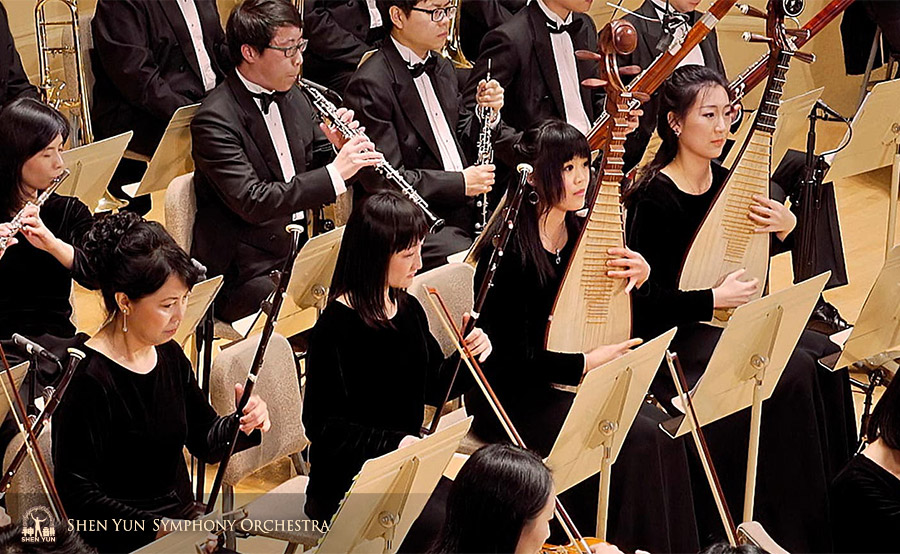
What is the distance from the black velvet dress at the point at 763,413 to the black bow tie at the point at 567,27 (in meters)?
1.07

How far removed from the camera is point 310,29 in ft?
16.1

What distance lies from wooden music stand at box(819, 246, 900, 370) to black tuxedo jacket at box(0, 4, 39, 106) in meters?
2.39

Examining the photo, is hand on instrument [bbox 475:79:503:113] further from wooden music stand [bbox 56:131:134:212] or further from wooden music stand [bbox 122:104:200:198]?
wooden music stand [bbox 56:131:134:212]

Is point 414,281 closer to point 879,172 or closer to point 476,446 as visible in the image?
point 476,446

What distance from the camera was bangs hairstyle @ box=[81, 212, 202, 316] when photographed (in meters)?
2.44

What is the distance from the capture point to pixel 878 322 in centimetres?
307

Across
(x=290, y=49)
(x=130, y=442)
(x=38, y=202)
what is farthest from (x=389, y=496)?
(x=290, y=49)

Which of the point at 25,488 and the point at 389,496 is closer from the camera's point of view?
the point at 389,496

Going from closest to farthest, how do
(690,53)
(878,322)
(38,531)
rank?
1. (38,531)
2. (878,322)
3. (690,53)

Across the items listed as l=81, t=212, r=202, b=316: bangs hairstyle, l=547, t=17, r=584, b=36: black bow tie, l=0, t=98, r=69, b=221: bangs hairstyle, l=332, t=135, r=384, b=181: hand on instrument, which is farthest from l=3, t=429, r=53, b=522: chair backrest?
l=547, t=17, r=584, b=36: black bow tie

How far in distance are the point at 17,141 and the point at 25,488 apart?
38.6 inches

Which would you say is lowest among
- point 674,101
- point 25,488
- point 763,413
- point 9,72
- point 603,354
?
point 763,413

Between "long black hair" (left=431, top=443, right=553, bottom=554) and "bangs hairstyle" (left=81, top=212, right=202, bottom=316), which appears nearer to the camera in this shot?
"long black hair" (left=431, top=443, right=553, bottom=554)

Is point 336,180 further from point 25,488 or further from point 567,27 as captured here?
point 25,488
